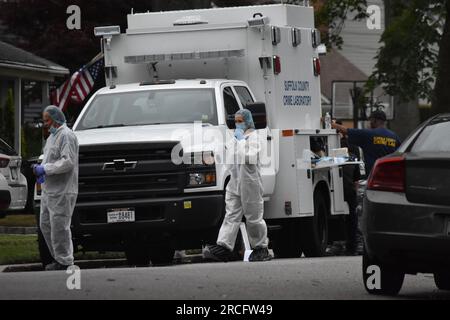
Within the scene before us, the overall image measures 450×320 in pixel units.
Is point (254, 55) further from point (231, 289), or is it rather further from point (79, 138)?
point (231, 289)

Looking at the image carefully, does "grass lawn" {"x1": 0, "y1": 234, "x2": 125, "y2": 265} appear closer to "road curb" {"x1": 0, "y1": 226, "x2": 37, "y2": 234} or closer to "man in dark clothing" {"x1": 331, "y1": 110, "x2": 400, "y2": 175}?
"road curb" {"x1": 0, "y1": 226, "x2": 37, "y2": 234}

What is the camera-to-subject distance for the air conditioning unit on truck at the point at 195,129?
16906mm

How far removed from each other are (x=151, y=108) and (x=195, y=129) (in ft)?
3.73

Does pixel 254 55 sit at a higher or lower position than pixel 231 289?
higher

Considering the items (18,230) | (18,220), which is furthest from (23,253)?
(18,220)

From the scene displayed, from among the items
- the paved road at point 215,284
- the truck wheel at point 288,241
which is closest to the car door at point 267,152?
the truck wheel at point 288,241

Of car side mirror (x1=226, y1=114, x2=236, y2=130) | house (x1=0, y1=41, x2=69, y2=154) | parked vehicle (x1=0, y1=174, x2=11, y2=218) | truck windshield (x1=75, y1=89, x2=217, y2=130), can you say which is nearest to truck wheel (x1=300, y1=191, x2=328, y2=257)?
car side mirror (x1=226, y1=114, x2=236, y2=130)

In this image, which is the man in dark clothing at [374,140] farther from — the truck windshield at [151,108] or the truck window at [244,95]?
the truck windshield at [151,108]

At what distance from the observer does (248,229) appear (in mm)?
17375

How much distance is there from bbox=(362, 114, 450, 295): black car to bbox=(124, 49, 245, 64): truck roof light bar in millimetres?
7281

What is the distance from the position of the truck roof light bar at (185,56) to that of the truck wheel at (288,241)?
2.44 metres

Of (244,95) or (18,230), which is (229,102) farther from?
(18,230)

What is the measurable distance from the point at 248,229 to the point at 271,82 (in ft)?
9.29

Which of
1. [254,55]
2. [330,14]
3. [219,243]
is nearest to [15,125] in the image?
[330,14]
